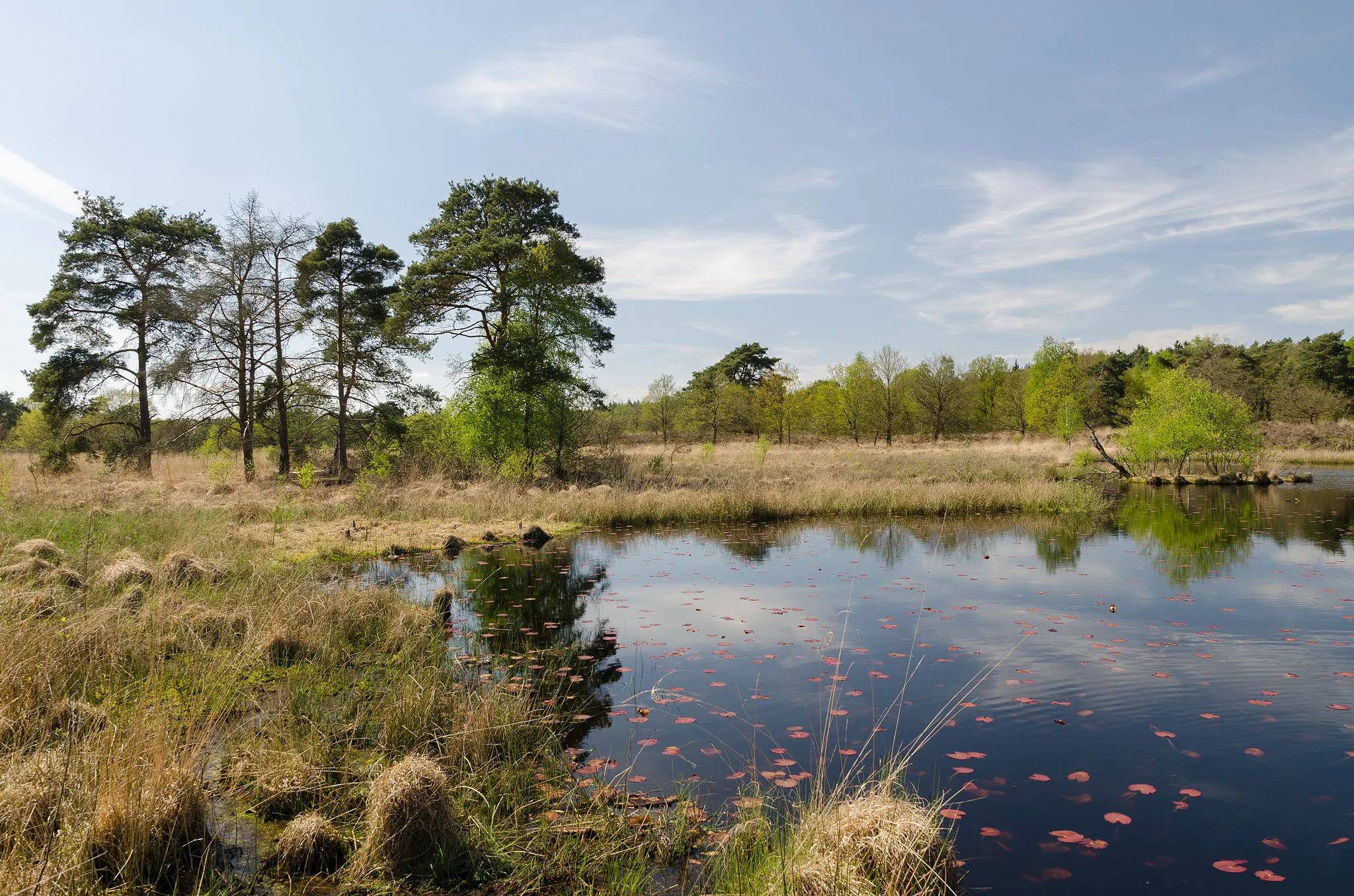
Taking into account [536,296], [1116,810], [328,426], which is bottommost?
[1116,810]

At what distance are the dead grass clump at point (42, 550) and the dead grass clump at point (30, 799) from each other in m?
6.66

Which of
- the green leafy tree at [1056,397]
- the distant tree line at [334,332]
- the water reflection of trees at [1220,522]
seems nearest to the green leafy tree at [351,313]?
the distant tree line at [334,332]

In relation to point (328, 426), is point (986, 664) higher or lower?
lower

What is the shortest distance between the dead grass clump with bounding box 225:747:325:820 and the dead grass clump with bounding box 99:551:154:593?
14.8 feet

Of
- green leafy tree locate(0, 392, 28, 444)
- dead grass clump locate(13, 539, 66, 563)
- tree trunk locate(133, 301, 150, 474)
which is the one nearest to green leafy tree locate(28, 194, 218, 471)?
tree trunk locate(133, 301, 150, 474)

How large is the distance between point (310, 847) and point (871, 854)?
2.80 metres

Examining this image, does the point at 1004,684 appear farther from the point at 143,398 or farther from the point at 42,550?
the point at 143,398

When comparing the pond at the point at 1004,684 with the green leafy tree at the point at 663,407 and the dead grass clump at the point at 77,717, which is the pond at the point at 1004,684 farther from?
the green leafy tree at the point at 663,407

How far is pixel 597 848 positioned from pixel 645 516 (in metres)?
15.5

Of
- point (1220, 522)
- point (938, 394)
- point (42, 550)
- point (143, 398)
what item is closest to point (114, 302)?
point (143, 398)

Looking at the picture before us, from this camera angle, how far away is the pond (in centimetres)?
421

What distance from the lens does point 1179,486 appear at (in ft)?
91.3

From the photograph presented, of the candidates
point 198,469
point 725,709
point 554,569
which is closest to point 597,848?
point 725,709

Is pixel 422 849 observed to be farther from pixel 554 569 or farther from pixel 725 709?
pixel 554 569
